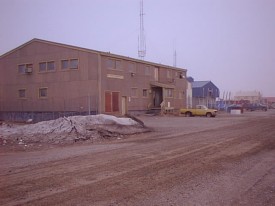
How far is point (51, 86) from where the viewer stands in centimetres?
3928

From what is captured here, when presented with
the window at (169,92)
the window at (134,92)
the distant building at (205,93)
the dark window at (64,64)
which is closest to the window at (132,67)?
the window at (134,92)

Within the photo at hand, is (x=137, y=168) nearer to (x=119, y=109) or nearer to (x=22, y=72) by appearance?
(x=119, y=109)

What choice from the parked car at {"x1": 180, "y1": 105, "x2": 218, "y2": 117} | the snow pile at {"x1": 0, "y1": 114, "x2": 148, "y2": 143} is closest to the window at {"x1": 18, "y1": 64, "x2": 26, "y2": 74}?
the parked car at {"x1": 180, "y1": 105, "x2": 218, "y2": 117}

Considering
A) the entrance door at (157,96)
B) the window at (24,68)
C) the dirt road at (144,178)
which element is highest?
the window at (24,68)

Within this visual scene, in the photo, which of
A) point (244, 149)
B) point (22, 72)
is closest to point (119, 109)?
point (22, 72)

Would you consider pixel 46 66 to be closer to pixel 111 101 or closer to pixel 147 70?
pixel 111 101

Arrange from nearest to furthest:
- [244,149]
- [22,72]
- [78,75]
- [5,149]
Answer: [244,149], [5,149], [78,75], [22,72]

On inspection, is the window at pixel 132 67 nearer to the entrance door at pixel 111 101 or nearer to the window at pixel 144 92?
the window at pixel 144 92

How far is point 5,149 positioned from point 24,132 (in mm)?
3558

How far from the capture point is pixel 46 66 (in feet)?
131

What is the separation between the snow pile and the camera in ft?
60.8

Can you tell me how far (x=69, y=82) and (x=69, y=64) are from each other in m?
1.94

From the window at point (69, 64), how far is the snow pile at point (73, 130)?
1707 centimetres

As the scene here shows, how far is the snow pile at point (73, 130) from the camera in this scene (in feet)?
60.8
